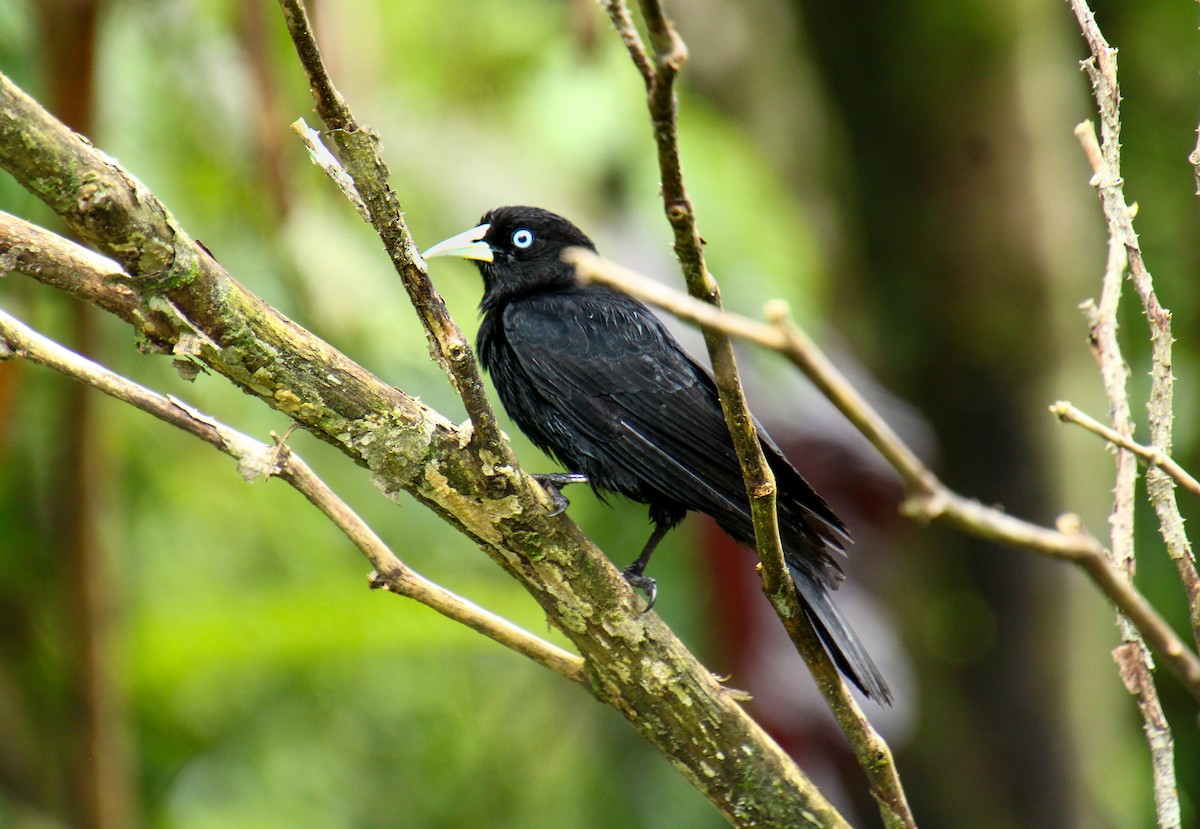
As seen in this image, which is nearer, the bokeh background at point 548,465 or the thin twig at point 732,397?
the thin twig at point 732,397

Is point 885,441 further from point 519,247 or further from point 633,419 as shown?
point 519,247

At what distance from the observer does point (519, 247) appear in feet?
12.3

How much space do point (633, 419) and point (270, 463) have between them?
1172 mm

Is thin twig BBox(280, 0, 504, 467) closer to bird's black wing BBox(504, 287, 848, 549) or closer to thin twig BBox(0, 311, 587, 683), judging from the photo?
thin twig BBox(0, 311, 587, 683)

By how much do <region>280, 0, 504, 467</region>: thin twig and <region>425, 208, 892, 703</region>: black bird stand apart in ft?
1.67

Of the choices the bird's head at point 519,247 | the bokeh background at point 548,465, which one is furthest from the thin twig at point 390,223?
the bokeh background at point 548,465

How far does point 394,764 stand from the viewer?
6.09 meters

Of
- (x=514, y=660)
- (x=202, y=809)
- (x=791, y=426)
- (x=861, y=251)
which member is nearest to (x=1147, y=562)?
(x=861, y=251)

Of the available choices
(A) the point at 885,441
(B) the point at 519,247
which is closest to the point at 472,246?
(B) the point at 519,247

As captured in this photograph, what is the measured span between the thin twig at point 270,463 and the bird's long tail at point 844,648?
0.50 m

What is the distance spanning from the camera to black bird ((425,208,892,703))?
2766 mm

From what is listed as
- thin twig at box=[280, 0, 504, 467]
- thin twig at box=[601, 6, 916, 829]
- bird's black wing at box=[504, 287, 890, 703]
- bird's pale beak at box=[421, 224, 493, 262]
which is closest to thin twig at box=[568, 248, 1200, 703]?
thin twig at box=[601, 6, 916, 829]

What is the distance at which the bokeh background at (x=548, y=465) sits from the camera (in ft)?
14.0

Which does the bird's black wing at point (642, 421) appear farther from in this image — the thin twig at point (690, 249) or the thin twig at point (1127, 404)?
the thin twig at point (1127, 404)
